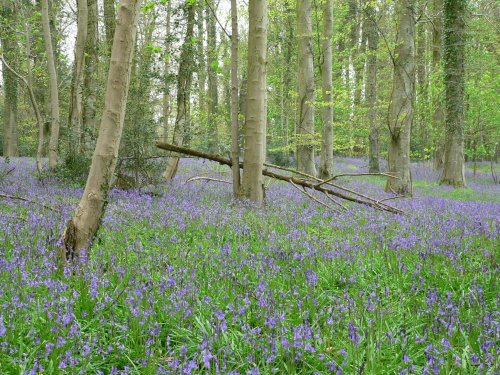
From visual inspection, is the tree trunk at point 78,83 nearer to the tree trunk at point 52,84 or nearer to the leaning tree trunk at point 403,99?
the tree trunk at point 52,84

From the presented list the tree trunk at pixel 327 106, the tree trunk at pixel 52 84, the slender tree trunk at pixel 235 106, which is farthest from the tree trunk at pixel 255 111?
the tree trunk at pixel 327 106

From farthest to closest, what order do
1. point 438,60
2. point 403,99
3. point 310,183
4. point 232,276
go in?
point 438,60
point 403,99
point 310,183
point 232,276

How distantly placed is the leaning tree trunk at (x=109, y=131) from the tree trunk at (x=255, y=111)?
13.5ft

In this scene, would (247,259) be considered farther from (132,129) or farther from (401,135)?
(401,135)

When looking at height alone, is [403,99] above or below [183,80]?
below

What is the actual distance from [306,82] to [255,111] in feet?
23.6

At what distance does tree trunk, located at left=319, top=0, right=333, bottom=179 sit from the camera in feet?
46.5

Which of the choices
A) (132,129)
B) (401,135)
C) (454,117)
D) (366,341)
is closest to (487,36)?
(454,117)

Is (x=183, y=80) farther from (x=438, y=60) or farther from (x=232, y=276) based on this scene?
(x=438, y=60)

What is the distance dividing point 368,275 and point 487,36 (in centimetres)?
2167

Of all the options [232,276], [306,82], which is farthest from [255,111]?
[306,82]

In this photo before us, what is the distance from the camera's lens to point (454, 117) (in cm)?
1543

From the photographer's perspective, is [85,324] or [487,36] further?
[487,36]

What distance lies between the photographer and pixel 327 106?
14.6 metres
